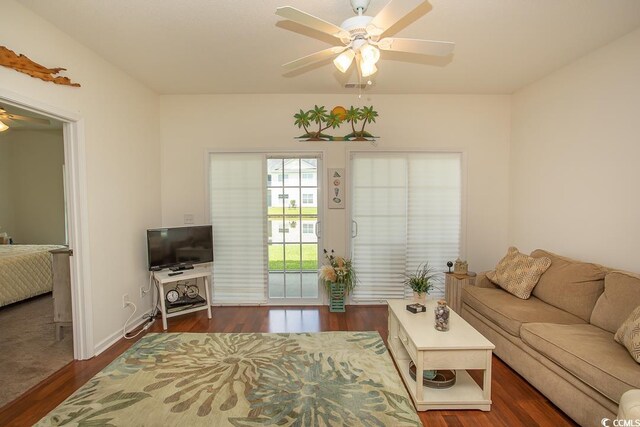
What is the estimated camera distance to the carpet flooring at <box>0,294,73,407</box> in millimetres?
2557

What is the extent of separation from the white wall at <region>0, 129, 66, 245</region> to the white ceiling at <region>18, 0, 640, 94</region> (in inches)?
140

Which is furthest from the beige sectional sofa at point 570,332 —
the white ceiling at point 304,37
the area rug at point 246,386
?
the white ceiling at point 304,37

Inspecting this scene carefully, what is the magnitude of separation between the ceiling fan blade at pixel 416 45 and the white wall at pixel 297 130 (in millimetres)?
2183

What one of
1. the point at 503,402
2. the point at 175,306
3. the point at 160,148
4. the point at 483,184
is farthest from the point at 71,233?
the point at 483,184

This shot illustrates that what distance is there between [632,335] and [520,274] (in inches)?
48.3

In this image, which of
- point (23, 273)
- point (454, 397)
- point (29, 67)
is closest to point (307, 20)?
point (29, 67)

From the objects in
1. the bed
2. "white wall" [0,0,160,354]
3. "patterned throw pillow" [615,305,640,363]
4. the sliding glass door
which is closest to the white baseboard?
"white wall" [0,0,160,354]

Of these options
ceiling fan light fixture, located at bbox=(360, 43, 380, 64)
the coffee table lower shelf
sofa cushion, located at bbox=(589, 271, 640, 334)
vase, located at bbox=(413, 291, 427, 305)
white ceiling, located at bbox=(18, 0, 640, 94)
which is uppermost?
white ceiling, located at bbox=(18, 0, 640, 94)

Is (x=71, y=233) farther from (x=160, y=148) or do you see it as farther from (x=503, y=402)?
(x=503, y=402)

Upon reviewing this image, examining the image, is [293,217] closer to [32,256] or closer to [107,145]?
[107,145]

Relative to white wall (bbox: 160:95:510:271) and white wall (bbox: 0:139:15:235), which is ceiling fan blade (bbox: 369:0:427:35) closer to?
white wall (bbox: 160:95:510:271)

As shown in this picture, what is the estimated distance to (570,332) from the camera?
231 centimetres

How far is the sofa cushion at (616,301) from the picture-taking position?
90.8 inches

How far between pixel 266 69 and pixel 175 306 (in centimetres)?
285
